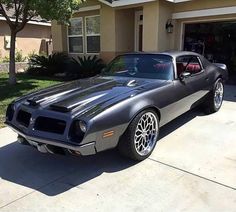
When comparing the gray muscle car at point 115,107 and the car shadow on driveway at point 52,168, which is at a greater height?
the gray muscle car at point 115,107

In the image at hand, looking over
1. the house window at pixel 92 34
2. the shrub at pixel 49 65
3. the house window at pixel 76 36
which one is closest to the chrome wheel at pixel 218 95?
the shrub at pixel 49 65

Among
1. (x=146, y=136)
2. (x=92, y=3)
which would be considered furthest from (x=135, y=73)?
(x=92, y=3)

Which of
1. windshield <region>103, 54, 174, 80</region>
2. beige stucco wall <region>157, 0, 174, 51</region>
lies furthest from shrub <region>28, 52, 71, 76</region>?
windshield <region>103, 54, 174, 80</region>

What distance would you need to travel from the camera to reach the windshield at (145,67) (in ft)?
16.2

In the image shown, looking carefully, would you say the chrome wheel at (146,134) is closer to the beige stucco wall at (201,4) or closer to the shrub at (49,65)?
the beige stucco wall at (201,4)

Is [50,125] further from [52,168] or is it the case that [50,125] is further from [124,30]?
[124,30]

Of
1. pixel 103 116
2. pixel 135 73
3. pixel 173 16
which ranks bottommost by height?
pixel 103 116

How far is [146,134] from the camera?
417cm

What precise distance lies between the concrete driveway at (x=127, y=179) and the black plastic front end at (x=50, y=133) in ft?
1.33

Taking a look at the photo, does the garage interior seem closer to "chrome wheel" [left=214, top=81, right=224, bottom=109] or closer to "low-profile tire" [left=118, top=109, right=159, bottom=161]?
"chrome wheel" [left=214, top=81, right=224, bottom=109]

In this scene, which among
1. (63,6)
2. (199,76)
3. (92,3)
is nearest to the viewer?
(199,76)

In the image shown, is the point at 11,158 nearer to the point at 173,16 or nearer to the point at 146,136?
the point at 146,136

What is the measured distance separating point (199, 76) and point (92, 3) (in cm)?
912

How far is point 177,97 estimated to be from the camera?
4.79 m
